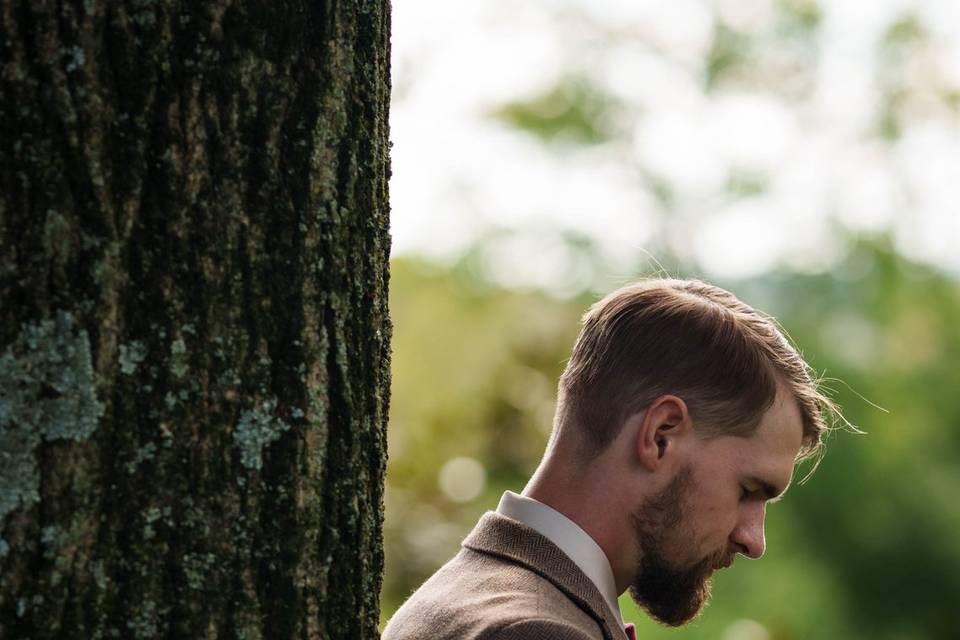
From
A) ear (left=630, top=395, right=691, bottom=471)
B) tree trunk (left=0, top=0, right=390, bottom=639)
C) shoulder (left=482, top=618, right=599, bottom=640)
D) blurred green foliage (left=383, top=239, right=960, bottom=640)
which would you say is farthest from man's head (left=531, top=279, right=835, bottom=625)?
blurred green foliage (left=383, top=239, right=960, bottom=640)

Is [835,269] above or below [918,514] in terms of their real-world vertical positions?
above

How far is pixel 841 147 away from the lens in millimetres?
19750

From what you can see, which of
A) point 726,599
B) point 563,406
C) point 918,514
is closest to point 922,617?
point 918,514

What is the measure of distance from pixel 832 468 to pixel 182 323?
1569 cm

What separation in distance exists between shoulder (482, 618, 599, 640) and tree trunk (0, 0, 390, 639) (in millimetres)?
343

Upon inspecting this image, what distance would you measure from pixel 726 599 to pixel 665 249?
5.62 meters

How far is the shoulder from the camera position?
2.11m

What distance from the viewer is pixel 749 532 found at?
2.71 metres

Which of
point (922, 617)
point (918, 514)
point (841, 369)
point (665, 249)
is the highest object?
point (665, 249)

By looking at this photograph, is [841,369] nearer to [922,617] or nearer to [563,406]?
[922,617]

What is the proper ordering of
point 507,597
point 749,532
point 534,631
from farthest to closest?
point 749,532, point 507,597, point 534,631

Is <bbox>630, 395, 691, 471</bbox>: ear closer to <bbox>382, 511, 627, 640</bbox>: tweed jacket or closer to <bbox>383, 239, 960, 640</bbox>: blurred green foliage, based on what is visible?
<bbox>382, 511, 627, 640</bbox>: tweed jacket

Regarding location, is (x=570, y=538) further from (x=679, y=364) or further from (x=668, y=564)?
(x=679, y=364)

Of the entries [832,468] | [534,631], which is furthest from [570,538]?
[832,468]
